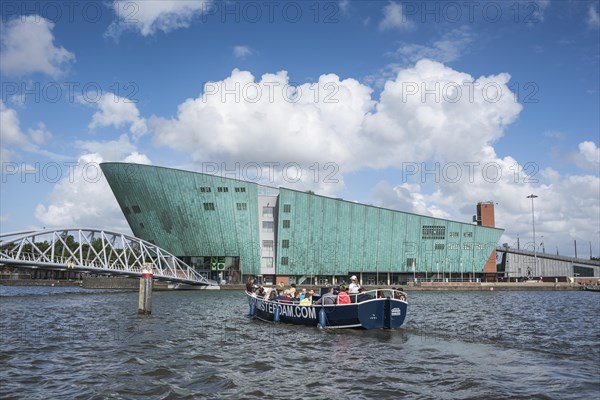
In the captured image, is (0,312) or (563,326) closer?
(563,326)

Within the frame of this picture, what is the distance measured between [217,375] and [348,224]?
272 feet

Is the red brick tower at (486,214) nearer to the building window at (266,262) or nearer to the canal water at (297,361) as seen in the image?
the building window at (266,262)

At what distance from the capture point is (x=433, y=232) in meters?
102

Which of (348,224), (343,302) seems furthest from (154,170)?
(343,302)

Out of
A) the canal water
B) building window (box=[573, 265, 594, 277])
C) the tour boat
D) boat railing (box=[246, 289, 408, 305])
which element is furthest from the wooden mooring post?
building window (box=[573, 265, 594, 277])

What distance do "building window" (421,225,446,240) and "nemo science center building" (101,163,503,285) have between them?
0.56ft

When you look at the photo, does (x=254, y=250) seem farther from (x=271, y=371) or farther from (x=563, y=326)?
(x=271, y=371)

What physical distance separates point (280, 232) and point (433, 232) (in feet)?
98.1

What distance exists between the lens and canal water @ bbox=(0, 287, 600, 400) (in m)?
14.2

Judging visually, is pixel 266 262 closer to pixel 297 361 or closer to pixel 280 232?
pixel 280 232

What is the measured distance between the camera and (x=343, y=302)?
2678cm

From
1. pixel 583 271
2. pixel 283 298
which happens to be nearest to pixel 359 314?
pixel 283 298

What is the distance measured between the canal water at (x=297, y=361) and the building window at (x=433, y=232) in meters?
71.8

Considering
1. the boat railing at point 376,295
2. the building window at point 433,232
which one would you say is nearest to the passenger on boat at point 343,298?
the boat railing at point 376,295
